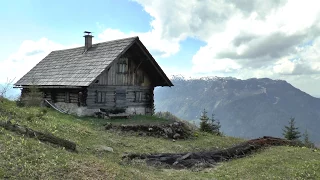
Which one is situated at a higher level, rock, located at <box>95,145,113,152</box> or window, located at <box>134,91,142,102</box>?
window, located at <box>134,91,142,102</box>

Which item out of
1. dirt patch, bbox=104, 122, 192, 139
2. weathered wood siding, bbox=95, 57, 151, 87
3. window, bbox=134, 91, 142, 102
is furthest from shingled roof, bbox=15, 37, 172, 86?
dirt patch, bbox=104, 122, 192, 139

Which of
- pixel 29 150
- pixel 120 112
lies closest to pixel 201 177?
pixel 29 150

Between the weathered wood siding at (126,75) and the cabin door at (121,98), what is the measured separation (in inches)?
27.0

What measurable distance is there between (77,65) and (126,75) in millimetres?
4930

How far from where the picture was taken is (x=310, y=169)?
14.0 metres

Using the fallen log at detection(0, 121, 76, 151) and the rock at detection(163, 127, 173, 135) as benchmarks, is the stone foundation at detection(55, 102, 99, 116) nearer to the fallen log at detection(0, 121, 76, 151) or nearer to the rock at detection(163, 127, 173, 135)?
the rock at detection(163, 127, 173, 135)

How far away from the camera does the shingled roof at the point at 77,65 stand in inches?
1099

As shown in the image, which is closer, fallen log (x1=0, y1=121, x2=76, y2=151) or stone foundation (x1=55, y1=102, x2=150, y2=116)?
fallen log (x1=0, y1=121, x2=76, y2=151)

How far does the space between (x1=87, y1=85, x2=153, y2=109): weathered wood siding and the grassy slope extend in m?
5.59

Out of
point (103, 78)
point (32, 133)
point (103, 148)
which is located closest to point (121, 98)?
point (103, 78)

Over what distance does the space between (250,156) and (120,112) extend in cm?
1521

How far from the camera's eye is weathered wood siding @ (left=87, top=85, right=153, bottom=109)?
93.1 ft

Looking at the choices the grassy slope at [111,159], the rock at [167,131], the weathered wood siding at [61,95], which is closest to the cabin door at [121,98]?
the weathered wood siding at [61,95]

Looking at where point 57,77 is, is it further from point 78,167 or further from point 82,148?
point 78,167
